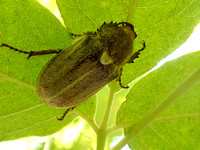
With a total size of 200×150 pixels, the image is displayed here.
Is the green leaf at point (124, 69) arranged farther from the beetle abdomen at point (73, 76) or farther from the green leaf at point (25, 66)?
the beetle abdomen at point (73, 76)

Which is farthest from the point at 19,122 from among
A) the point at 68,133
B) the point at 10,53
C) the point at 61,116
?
the point at 68,133

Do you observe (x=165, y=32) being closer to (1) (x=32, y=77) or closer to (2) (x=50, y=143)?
(1) (x=32, y=77)

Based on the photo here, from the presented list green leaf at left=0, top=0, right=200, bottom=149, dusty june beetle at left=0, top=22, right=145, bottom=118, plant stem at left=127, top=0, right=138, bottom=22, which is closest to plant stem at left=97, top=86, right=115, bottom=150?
green leaf at left=0, top=0, right=200, bottom=149

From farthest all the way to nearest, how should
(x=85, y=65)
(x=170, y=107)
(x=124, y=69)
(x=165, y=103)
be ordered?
(x=85, y=65) < (x=124, y=69) < (x=170, y=107) < (x=165, y=103)

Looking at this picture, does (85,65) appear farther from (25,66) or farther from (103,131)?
(103,131)

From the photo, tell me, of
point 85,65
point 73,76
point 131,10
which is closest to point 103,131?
point 73,76

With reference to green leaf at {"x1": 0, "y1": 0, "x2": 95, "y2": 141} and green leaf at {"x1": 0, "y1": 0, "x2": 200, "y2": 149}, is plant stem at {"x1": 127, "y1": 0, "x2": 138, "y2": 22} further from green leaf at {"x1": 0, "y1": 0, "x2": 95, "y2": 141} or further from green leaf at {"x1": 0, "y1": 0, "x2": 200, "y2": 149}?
green leaf at {"x1": 0, "y1": 0, "x2": 95, "y2": 141}
